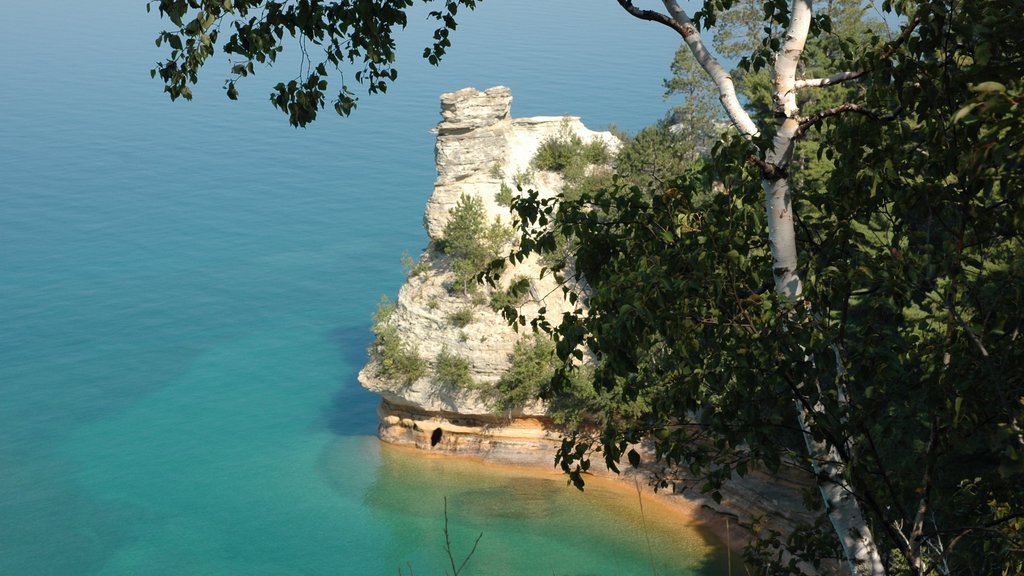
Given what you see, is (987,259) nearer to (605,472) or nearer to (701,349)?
(605,472)

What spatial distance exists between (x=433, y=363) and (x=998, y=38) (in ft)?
81.5

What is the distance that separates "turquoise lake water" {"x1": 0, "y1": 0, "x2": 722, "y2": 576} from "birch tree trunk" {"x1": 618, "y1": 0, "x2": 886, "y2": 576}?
198 inches

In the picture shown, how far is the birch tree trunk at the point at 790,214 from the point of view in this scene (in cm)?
689

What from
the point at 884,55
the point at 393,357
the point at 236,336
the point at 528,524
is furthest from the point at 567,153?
the point at 884,55

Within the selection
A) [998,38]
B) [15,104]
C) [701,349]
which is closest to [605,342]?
[701,349]

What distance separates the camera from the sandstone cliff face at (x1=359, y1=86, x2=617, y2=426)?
29703 millimetres

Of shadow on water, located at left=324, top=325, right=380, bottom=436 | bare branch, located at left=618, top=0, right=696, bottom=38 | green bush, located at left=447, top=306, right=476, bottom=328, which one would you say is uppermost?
bare branch, located at left=618, top=0, right=696, bottom=38

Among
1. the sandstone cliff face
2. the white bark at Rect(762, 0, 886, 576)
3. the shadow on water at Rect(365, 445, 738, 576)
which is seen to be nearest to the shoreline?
the shadow on water at Rect(365, 445, 738, 576)

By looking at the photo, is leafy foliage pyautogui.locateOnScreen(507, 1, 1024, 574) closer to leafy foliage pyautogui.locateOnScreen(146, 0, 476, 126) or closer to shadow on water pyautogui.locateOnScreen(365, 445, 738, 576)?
leafy foliage pyautogui.locateOnScreen(146, 0, 476, 126)

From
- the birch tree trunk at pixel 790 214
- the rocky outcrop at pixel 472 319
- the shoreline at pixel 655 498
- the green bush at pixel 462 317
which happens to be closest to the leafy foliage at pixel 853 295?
the birch tree trunk at pixel 790 214

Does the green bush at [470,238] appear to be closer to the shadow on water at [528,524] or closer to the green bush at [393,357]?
the green bush at [393,357]

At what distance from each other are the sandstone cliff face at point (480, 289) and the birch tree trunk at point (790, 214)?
22.0 meters

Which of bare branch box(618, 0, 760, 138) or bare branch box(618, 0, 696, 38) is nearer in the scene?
bare branch box(618, 0, 760, 138)

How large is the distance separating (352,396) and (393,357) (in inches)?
211
